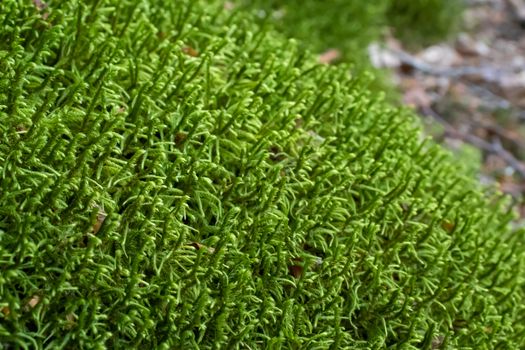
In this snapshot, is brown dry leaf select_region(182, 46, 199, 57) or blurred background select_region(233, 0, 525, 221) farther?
blurred background select_region(233, 0, 525, 221)

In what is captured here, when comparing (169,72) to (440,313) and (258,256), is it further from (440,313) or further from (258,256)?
(440,313)

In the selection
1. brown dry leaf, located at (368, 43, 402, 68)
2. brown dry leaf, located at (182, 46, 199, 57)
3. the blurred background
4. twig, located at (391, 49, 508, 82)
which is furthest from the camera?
twig, located at (391, 49, 508, 82)

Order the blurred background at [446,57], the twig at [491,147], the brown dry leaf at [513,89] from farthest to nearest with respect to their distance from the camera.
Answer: the brown dry leaf at [513,89] < the twig at [491,147] < the blurred background at [446,57]

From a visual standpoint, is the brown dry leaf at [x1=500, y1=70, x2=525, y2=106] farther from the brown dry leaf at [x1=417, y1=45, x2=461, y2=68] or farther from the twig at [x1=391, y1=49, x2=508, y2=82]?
the brown dry leaf at [x1=417, y1=45, x2=461, y2=68]

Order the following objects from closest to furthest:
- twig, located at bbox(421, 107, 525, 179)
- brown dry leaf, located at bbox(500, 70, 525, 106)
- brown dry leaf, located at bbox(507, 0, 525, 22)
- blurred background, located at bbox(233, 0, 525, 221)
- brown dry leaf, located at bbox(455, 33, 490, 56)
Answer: blurred background, located at bbox(233, 0, 525, 221), twig, located at bbox(421, 107, 525, 179), brown dry leaf, located at bbox(500, 70, 525, 106), brown dry leaf, located at bbox(455, 33, 490, 56), brown dry leaf, located at bbox(507, 0, 525, 22)

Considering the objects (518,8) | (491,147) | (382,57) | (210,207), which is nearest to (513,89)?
(491,147)

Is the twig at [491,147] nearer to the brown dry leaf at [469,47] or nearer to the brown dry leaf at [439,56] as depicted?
the brown dry leaf at [439,56]

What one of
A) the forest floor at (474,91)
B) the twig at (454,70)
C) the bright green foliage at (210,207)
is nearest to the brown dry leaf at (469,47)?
the forest floor at (474,91)

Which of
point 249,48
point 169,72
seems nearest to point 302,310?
point 169,72

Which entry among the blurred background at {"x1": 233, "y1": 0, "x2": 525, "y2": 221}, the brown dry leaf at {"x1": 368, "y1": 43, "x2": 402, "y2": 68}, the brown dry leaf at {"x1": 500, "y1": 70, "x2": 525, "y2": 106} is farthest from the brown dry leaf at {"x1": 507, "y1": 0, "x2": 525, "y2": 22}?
the brown dry leaf at {"x1": 368, "y1": 43, "x2": 402, "y2": 68}
